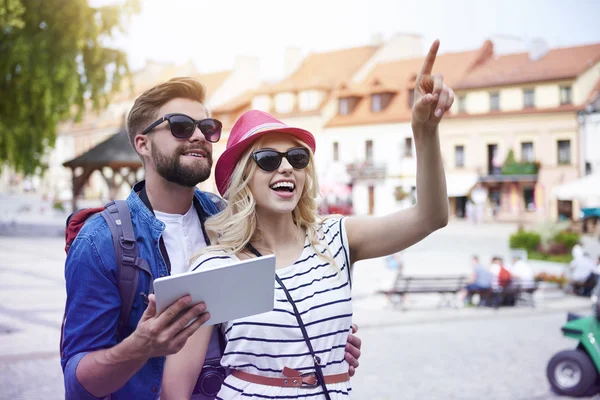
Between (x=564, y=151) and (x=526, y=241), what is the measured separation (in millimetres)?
17723

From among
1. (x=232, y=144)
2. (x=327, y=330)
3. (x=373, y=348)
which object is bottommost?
(x=373, y=348)

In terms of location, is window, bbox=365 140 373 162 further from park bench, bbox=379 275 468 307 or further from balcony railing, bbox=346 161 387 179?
park bench, bbox=379 275 468 307

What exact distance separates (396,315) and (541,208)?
31526 millimetres

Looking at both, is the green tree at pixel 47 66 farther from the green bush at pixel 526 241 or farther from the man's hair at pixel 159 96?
the man's hair at pixel 159 96

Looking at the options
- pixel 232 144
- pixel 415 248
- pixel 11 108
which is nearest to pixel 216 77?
pixel 415 248

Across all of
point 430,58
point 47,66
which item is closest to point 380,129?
point 47,66

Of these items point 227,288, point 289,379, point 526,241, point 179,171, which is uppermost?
point 179,171

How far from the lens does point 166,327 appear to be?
6.01 ft

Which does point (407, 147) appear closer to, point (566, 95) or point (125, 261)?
point (566, 95)

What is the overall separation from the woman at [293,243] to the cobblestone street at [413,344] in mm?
5570

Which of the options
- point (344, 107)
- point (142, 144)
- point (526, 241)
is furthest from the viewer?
point (344, 107)

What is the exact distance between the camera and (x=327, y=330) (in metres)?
2.26

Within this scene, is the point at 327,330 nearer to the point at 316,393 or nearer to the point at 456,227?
the point at 316,393

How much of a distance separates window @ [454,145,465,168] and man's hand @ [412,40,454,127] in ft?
149
